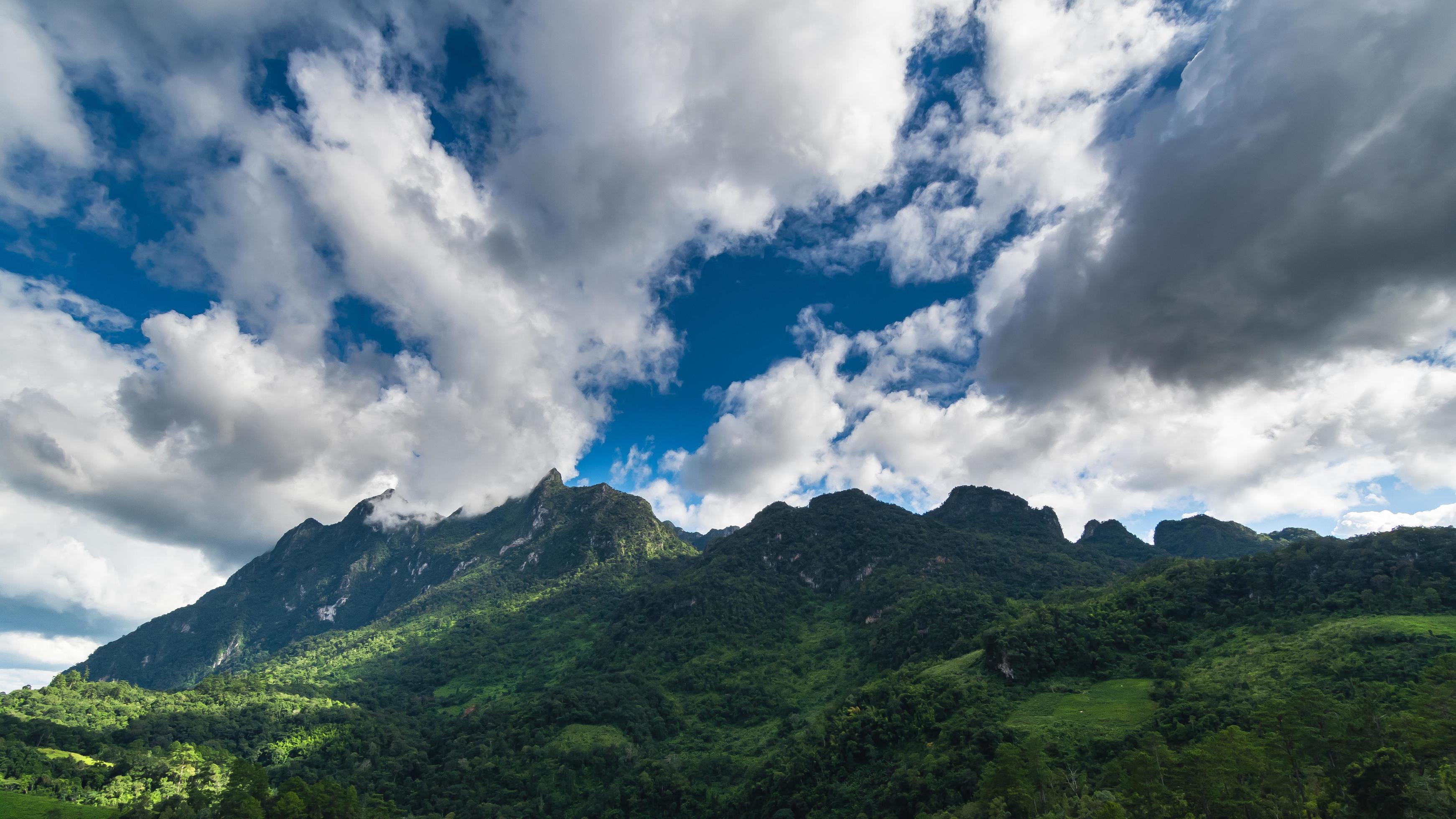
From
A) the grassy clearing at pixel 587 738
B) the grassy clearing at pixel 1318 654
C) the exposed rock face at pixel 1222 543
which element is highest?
the exposed rock face at pixel 1222 543

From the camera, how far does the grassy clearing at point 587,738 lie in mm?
98500

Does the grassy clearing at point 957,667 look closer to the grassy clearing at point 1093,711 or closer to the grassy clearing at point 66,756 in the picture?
the grassy clearing at point 1093,711

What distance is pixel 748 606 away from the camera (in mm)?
159250

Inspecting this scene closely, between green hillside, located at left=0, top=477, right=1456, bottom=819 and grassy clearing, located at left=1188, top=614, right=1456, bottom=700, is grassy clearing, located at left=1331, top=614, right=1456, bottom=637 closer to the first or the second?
grassy clearing, located at left=1188, top=614, right=1456, bottom=700

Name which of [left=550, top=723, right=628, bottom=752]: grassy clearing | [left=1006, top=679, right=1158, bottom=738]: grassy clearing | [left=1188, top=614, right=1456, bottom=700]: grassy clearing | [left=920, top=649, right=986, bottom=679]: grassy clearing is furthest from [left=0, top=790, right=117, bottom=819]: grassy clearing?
[left=1188, top=614, right=1456, bottom=700]: grassy clearing

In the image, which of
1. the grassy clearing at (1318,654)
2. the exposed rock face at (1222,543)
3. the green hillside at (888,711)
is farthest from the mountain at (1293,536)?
the grassy clearing at (1318,654)

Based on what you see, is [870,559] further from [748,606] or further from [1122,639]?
[1122,639]

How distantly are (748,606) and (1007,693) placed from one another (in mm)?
90635

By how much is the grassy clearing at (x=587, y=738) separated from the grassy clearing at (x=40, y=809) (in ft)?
190

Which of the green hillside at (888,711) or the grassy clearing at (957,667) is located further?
the grassy clearing at (957,667)

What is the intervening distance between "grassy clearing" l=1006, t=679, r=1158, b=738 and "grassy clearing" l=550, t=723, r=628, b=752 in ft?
231

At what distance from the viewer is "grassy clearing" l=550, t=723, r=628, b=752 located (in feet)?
323

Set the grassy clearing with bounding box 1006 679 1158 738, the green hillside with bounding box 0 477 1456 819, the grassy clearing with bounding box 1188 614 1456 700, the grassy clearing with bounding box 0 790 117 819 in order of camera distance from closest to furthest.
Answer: the green hillside with bounding box 0 477 1456 819, the grassy clearing with bounding box 0 790 117 819, the grassy clearing with bounding box 1188 614 1456 700, the grassy clearing with bounding box 1006 679 1158 738

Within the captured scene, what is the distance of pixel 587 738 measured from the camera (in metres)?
102
